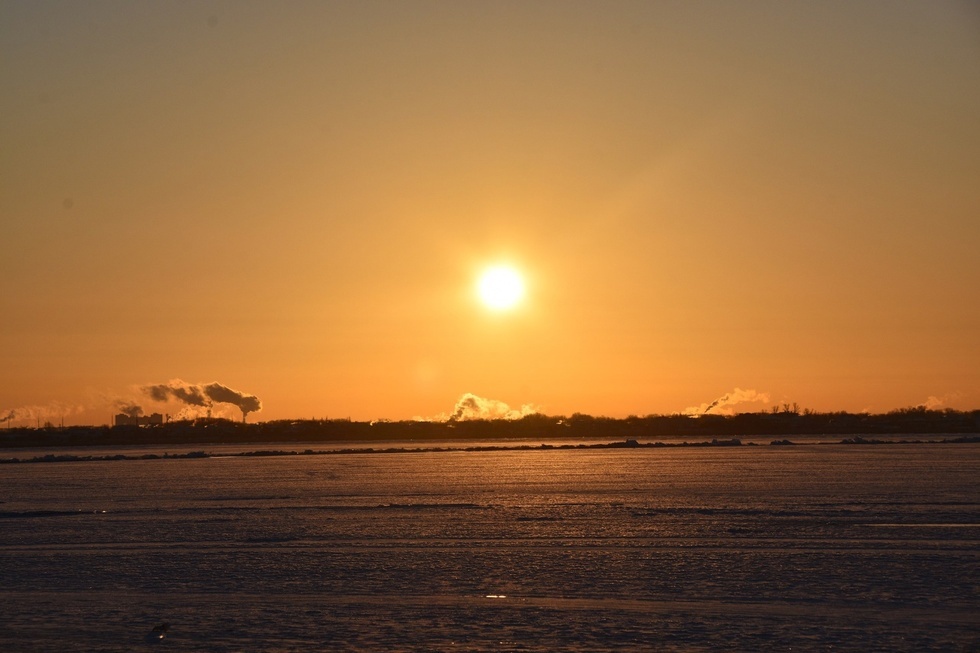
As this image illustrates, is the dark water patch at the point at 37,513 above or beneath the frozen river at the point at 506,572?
above

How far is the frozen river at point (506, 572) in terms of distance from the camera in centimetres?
1566

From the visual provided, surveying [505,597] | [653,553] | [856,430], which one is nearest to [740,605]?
[505,597]

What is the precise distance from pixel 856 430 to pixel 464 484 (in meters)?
166

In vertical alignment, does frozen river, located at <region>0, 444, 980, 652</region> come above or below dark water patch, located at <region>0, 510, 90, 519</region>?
below

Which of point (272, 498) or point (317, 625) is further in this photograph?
point (272, 498)

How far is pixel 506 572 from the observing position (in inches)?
834

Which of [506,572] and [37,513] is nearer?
[506,572]

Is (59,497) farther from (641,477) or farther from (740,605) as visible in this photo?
(740,605)

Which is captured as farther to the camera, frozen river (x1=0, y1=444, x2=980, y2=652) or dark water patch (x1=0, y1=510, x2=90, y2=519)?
dark water patch (x1=0, y1=510, x2=90, y2=519)

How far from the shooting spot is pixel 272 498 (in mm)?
41781

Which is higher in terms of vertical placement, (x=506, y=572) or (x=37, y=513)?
(x=37, y=513)

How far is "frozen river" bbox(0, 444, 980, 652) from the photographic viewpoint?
15.7 m

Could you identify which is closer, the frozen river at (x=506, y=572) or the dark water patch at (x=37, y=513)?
the frozen river at (x=506, y=572)

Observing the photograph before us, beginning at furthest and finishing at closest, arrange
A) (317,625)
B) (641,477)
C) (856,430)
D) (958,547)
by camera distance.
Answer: (856,430)
(641,477)
(958,547)
(317,625)
